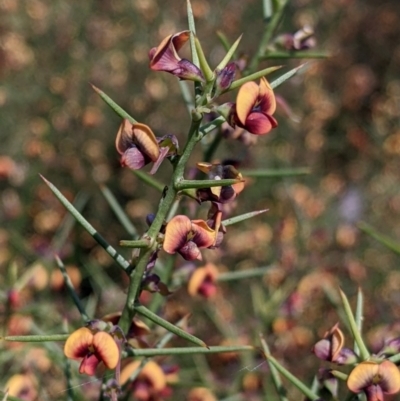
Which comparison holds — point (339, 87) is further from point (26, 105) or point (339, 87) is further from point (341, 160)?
point (26, 105)

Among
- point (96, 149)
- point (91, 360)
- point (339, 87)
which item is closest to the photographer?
point (91, 360)

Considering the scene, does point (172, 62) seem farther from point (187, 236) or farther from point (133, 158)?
point (187, 236)

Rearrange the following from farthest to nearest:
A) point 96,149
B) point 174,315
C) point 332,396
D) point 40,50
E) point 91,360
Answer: point 40,50 < point 96,149 < point 174,315 < point 332,396 < point 91,360

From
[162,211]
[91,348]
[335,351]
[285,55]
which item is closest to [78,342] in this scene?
[91,348]

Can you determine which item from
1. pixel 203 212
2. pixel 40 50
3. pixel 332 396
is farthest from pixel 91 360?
pixel 40 50

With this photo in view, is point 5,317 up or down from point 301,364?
up

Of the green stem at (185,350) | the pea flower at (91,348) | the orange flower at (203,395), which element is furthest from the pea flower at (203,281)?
the pea flower at (91,348)

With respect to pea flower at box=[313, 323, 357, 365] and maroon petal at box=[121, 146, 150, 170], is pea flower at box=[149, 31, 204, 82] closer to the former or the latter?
maroon petal at box=[121, 146, 150, 170]
